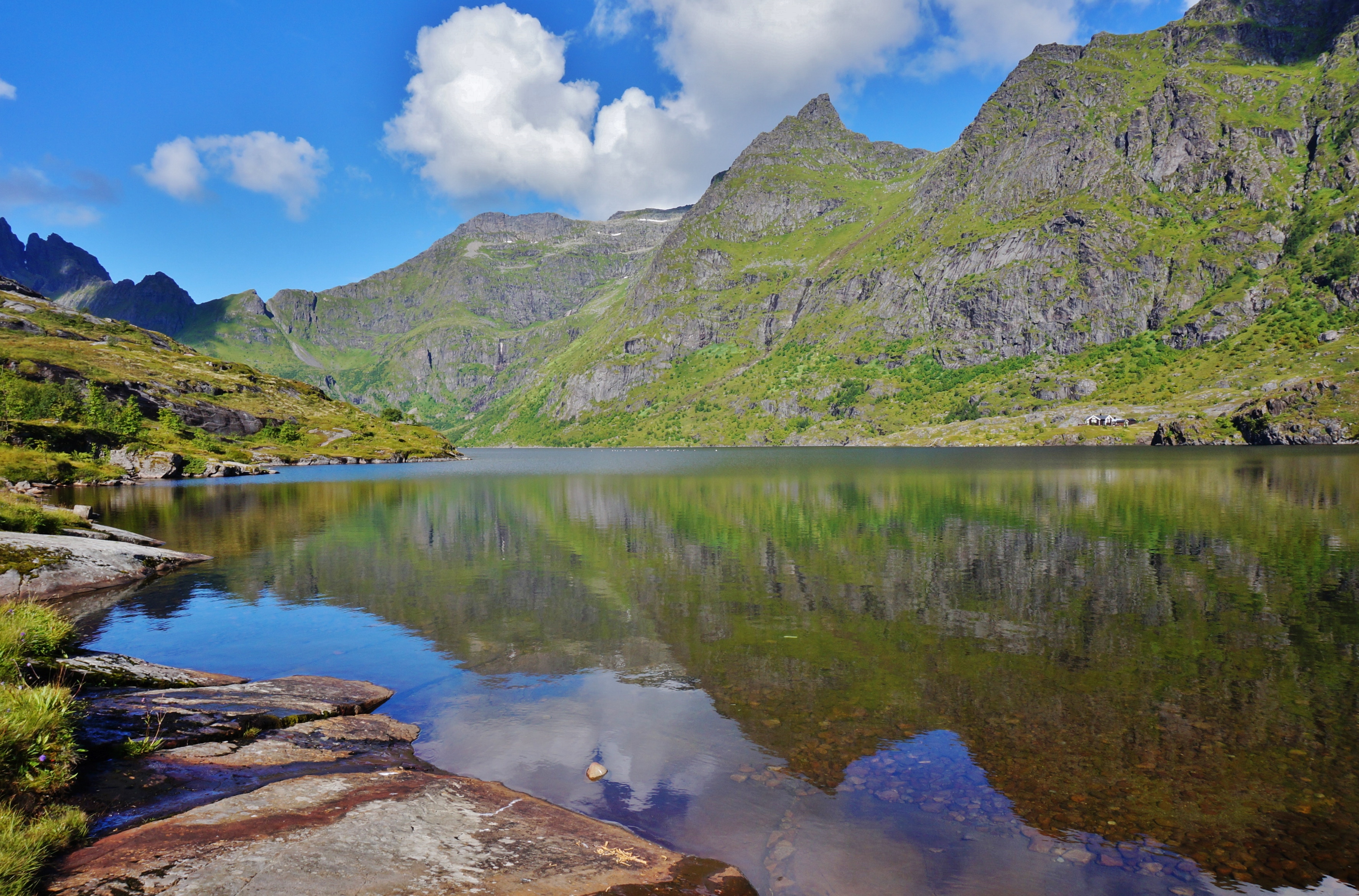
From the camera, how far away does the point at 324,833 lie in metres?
10.4

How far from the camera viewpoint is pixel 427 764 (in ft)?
50.9

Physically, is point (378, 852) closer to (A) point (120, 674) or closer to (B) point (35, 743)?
(B) point (35, 743)

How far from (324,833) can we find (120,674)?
430 inches

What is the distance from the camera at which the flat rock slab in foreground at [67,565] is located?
29.9 meters

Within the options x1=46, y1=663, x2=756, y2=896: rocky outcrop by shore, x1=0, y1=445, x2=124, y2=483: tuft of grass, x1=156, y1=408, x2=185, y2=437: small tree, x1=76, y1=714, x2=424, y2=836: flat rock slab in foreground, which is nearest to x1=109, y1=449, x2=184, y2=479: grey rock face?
x1=0, y1=445, x2=124, y2=483: tuft of grass

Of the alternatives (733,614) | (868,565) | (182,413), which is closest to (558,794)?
(733,614)

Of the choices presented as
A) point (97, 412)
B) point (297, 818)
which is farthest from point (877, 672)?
point (97, 412)

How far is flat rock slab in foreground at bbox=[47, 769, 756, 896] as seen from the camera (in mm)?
8781

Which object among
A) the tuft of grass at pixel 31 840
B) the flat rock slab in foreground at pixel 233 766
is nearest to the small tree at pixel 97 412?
the flat rock slab in foreground at pixel 233 766

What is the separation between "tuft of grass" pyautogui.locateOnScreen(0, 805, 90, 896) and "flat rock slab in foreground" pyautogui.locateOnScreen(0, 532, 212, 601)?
82.3 ft

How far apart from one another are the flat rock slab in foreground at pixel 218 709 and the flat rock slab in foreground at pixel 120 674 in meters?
0.56

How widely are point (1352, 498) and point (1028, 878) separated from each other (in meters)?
80.5

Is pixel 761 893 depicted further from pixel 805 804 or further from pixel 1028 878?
pixel 1028 878

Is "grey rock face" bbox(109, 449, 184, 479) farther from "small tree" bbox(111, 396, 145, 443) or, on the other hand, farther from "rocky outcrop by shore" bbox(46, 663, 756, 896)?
"rocky outcrop by shore" bbox(46, 663, 756, 896)
